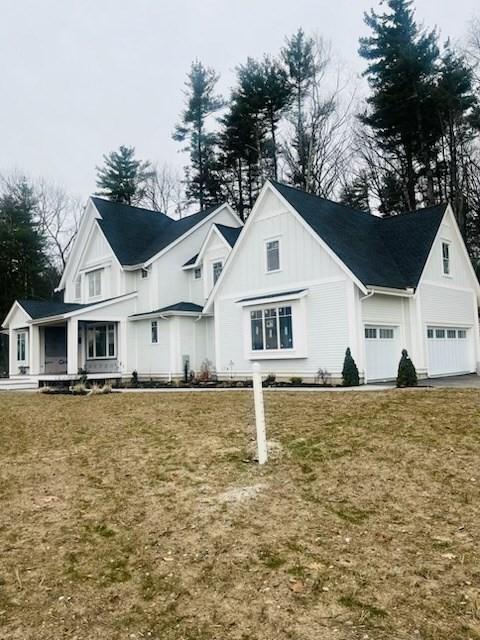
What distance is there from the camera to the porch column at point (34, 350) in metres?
23.5

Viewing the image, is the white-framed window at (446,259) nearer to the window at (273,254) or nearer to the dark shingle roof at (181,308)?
the window at (273,254)

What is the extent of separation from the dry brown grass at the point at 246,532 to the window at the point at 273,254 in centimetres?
1026

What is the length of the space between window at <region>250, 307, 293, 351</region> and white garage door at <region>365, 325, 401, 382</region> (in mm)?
2577

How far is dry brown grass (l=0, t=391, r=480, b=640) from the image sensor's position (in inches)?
128

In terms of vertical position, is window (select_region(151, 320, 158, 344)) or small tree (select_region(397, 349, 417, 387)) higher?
window (select_region(151, 320, 158, 344))

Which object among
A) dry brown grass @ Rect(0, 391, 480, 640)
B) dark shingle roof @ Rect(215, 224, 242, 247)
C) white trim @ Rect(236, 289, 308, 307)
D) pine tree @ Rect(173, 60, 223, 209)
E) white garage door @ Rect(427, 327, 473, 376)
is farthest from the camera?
pine tree @ Rect(173, 60, 223, 209)

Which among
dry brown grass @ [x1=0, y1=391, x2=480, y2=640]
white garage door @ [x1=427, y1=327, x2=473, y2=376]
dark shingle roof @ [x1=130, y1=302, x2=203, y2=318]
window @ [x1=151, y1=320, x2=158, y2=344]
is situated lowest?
dry brown grass @ [x1=0, y1=391, x2=480, y2=640]

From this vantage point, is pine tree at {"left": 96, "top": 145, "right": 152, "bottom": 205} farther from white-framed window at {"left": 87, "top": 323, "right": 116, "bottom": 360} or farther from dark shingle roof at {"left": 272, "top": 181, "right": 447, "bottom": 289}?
dark shingle roof at {"left": 272, "top": 181, "right": 447, "bottom": 289}

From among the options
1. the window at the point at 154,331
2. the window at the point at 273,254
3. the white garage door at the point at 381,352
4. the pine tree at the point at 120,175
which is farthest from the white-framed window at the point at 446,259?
the pine tree at the point at 120,175

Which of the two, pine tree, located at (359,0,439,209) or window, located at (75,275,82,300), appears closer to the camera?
window, located at (75,275,82,300)

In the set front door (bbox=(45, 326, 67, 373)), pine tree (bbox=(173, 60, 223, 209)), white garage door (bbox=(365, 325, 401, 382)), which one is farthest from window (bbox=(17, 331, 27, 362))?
white garage door (bbox=(365, 325, 401, 382))

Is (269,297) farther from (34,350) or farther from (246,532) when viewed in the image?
(246,532)

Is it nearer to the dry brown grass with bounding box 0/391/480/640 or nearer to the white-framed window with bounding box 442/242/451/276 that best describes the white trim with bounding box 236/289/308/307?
the white-framed window with bounding box 442/242/451/276

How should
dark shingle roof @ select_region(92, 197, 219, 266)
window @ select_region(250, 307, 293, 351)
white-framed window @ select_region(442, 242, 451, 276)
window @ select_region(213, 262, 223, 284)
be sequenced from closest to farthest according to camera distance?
window @ select_region(250, 307, 293, 351) → white-framed window @ select_region(442, 242, 451, 276) → window @ select_region(213, 262, 223, 284) → dark shingle roof @ select_region(92, 197, 219, 266)
